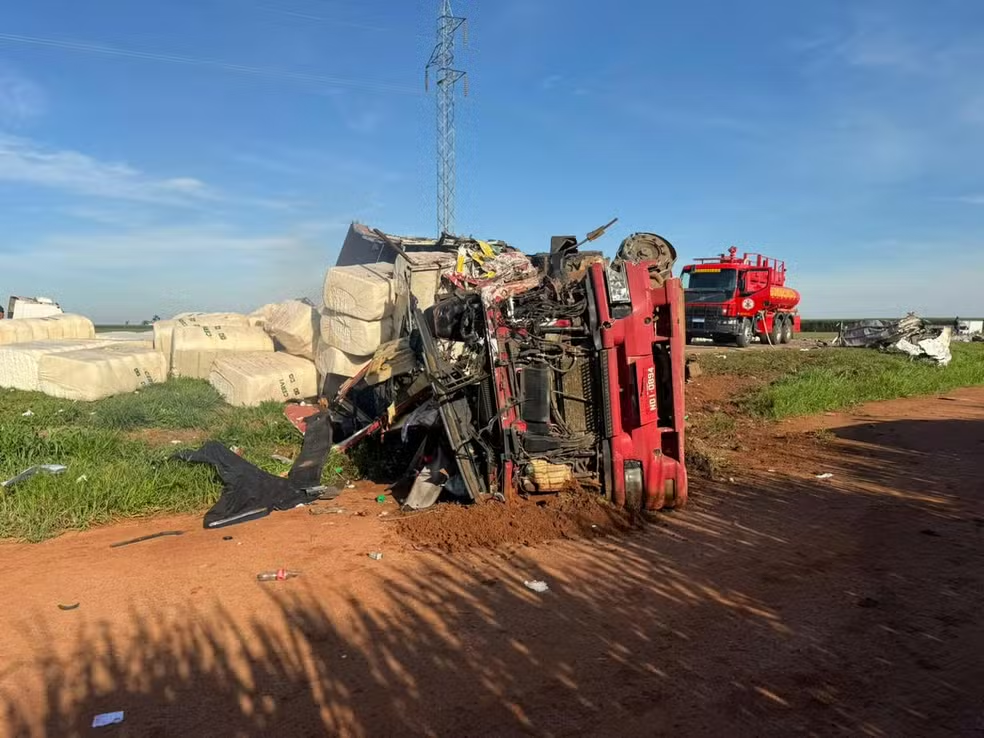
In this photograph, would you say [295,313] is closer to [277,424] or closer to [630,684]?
[277,424]

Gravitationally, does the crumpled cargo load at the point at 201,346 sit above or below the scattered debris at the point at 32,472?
above

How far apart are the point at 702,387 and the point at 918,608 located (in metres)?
8.65

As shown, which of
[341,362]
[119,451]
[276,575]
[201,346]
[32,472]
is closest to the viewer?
[276,575]

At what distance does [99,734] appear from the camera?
9.73 feet

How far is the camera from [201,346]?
12.5 m

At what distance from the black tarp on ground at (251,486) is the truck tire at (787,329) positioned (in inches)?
795

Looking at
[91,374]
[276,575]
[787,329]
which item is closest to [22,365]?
→ [91,374]

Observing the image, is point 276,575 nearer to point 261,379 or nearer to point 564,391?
point 564,391

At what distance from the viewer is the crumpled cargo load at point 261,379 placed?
10.6m

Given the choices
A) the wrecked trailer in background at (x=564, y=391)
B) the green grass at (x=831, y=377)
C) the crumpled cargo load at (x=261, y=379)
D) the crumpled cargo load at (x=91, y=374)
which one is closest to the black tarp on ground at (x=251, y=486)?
the wrecked trailer in background at (x=564, y=391)

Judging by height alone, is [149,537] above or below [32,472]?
below

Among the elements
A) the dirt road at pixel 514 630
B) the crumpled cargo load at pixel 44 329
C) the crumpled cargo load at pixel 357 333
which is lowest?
the dirt road at pixel 514 630

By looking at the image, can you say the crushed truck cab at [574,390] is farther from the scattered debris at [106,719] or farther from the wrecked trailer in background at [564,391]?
the scattered debris at [106,719]

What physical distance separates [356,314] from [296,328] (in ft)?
9.05
